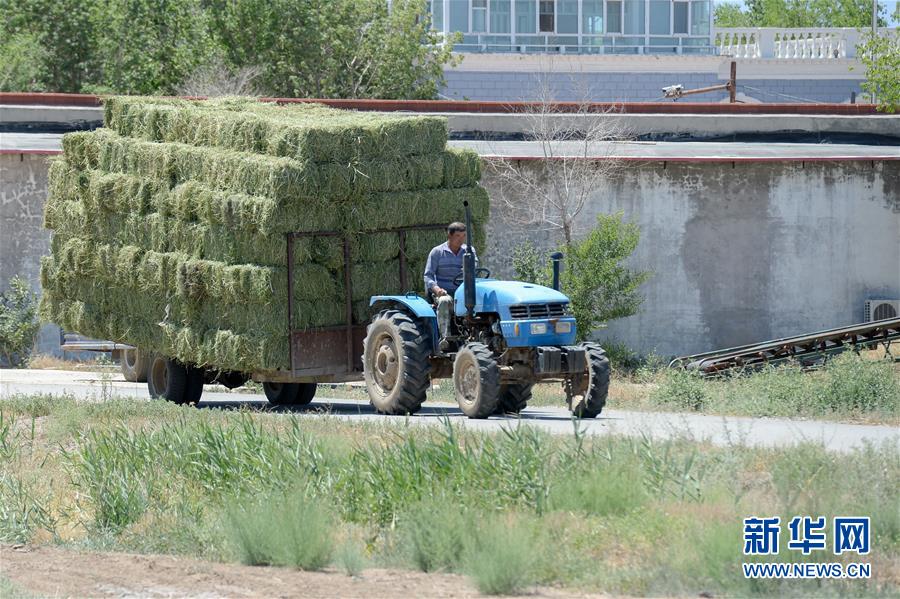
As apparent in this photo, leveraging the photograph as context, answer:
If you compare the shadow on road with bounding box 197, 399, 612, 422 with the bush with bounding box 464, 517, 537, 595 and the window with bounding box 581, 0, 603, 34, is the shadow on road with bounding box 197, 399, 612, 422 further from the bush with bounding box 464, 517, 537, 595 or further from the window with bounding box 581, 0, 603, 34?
the window with bounding box 581, 0, 603, 34

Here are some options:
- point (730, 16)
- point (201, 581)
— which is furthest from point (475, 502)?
point (730, 16)

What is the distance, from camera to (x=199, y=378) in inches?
818

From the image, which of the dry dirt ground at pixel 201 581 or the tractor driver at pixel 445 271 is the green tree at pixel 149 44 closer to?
the tractor driver at pixel 445 271

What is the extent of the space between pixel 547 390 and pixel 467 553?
40.7 feet

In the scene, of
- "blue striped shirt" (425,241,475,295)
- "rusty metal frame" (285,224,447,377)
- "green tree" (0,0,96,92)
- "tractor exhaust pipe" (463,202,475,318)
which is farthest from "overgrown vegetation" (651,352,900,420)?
"green tree" (0,0,96,92)

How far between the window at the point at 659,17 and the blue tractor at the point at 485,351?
4513 centimetres

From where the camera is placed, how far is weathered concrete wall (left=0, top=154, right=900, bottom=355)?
104ft

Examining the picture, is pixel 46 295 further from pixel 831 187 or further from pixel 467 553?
pixel 831 187

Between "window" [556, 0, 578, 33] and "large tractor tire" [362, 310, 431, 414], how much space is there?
4465 cm

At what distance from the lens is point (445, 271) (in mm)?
17266

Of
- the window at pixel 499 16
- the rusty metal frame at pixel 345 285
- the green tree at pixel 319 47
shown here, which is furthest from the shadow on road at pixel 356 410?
the window at pixel 499 16

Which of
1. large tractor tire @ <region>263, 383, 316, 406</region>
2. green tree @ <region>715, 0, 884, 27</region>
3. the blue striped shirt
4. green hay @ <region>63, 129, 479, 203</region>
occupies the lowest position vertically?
large tractor tire @ <region>263, 383, 316, 406</region>

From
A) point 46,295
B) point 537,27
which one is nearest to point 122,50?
point 537,27

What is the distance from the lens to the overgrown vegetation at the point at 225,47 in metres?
49.4
